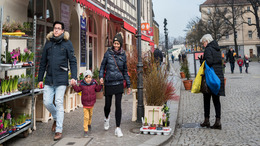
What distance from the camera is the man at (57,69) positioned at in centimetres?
453

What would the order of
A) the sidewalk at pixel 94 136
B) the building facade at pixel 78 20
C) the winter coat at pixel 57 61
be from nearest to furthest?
1. the sidewalk at pixel 94 136
2. the winter coat at pixel 57 61
3. the building facade at pixel 78 20

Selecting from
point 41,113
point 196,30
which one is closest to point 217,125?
point 41,113

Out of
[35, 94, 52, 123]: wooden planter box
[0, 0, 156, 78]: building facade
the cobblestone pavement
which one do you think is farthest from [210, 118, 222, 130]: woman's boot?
[35, 94, 52, 123]: wooden planter box

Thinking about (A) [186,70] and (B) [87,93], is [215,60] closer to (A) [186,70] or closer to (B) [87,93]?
(B) [87,93]

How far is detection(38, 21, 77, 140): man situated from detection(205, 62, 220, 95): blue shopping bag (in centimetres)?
268

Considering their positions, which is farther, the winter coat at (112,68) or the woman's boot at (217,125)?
the woman's boot at (217,125)

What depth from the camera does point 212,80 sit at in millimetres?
5137

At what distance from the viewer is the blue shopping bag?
5.10 metres

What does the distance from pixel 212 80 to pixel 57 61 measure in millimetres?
3047

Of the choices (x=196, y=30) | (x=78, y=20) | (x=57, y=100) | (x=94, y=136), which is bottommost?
(x=94, y=136)

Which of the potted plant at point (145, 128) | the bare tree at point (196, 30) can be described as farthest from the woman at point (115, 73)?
the bare tree at point (196, 30)

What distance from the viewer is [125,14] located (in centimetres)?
1955

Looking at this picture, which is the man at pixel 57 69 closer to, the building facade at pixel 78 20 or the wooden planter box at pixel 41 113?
the wooden planter box at pixel 41 113

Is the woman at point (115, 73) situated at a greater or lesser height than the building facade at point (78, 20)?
lesser
